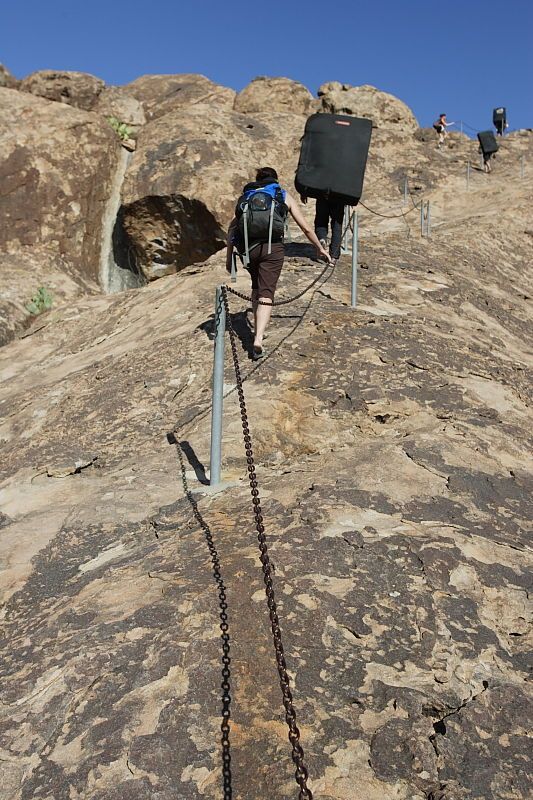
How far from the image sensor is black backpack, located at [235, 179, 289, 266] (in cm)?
542

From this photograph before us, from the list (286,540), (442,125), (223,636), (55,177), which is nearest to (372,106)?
(442,125)

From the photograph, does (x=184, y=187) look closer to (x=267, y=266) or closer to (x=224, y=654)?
(x=267, y=266)

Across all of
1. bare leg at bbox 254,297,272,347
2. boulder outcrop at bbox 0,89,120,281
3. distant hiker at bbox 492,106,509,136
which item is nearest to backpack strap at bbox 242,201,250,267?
bare leg at bbox 254,297,272,347

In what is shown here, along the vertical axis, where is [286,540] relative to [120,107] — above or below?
below

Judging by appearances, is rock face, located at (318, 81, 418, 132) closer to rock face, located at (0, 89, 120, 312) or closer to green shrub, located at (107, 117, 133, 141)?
green shrub, located at (107, 117, 133, 141)

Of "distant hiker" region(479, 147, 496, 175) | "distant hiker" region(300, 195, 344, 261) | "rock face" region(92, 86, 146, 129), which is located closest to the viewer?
"distant hiker" region(300, 195, 344, 261)

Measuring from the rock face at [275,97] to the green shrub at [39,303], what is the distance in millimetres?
9825

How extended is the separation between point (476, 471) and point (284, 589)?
6.12ft

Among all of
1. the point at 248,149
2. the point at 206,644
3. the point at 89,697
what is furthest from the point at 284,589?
the point at 248,149

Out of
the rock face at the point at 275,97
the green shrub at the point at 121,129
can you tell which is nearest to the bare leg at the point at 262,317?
the green shrub at the point at 121,129

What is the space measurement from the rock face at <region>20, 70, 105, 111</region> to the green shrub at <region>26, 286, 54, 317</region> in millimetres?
7431

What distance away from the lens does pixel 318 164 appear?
830 centimetres

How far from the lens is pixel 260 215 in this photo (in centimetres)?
543

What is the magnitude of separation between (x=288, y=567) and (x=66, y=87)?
16.8 metres
